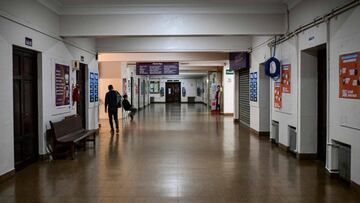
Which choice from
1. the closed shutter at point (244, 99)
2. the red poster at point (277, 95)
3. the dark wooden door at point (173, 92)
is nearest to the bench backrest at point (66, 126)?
the red poster at point (277, 95)

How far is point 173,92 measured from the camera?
40.5 m

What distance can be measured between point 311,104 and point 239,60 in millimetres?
6032

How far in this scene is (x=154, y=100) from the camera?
39281 mm

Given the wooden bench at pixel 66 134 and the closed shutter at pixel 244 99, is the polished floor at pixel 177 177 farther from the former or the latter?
the closed shutter at pixel 244 99

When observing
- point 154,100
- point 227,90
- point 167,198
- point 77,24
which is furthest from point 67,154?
point 154,100

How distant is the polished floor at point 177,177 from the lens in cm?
472

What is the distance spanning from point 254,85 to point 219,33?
407 cm

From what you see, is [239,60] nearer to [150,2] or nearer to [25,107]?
[150,2]

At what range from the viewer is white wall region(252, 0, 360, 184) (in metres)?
4.98

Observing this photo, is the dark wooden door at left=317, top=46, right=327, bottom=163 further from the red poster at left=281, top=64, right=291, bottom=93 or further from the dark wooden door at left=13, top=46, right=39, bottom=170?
A: the dark wooden door at left=13, top=46, right=39, bottom=170

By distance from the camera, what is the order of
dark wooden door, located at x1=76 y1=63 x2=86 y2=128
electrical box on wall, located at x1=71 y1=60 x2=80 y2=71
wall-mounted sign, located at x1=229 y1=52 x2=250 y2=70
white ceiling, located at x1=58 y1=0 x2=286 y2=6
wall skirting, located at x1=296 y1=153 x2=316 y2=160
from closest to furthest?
wall skirting, located at x1=296 y1=153 x2=316 y2=160, white ceiling, located at x1=58 y1=0 x2=286 y2=6, electrical box on wall, located at x1=71 y1=60 x2=80 y2=71, dark wooden door, located at x1=76 y1=63 x2=86 y2=128, wall-mounted sign, located at x1=229 y1=52 x2=250 y2=70

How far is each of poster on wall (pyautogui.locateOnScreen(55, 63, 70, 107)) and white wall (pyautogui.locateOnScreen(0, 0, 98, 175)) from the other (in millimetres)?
165

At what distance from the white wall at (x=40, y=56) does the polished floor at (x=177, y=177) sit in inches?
24.2

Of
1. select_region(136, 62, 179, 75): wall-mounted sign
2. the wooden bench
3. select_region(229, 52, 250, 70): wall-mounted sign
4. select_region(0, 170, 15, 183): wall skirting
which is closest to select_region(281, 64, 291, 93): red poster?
select_region(229, 52, 250, 70): wall-mounted sign
